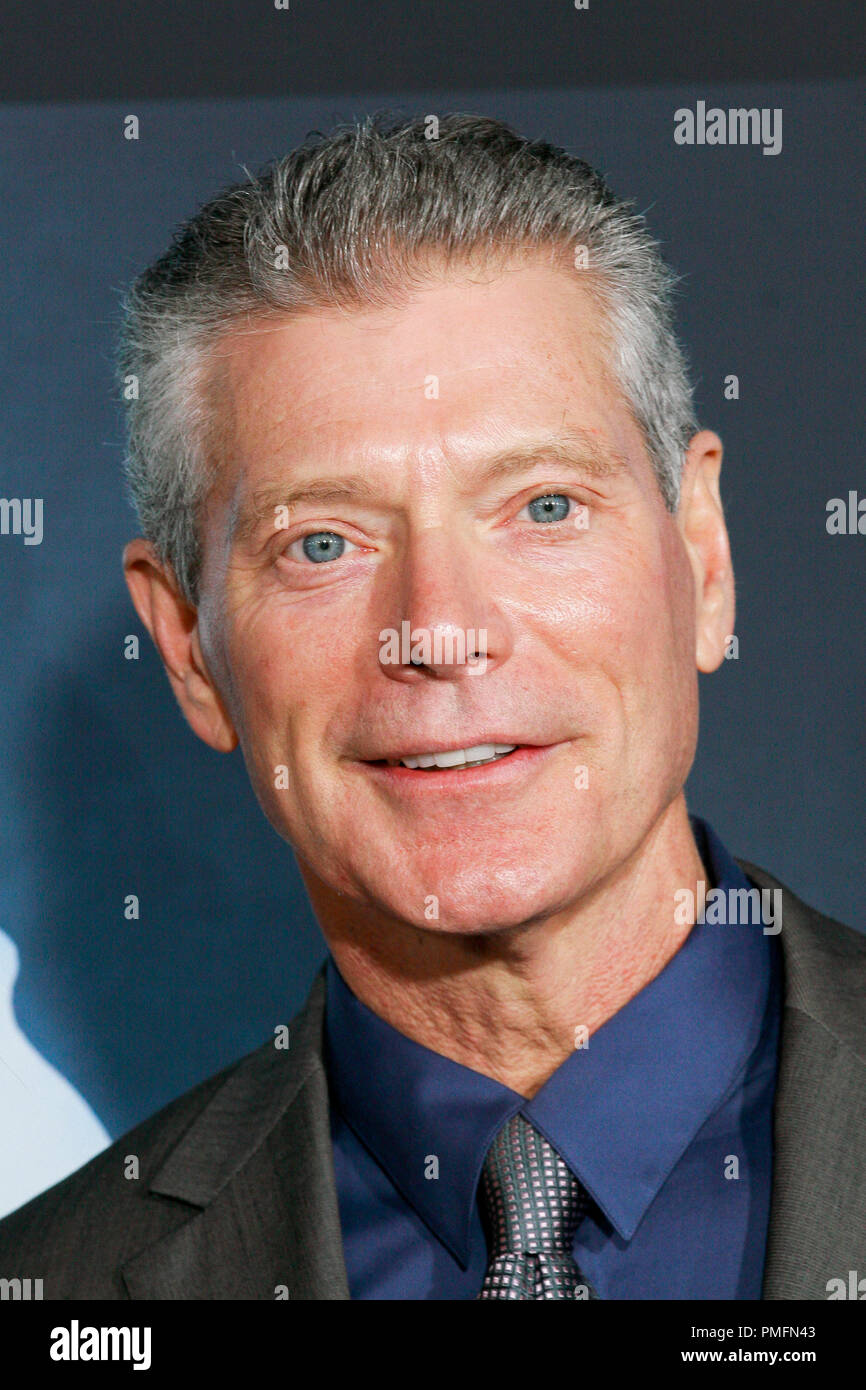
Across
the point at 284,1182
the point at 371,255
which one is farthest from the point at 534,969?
the point at 371,255

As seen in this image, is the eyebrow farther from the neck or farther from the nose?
the neck

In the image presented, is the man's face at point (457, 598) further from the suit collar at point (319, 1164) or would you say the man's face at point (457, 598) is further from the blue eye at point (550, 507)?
the suit collar at point (319, 1164)

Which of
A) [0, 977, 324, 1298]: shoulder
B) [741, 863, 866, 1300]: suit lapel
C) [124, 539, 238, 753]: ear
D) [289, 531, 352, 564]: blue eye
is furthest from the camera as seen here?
[124, 539, 238, 753]: ear

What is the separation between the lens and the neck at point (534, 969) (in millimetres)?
2197

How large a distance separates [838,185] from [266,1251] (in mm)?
2067

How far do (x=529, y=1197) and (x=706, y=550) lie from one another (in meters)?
0.85

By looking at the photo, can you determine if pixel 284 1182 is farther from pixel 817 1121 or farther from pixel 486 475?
pixel 486 475

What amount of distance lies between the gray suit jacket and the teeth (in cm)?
44

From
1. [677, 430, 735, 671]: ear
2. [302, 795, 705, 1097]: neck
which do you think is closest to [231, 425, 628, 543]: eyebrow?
[677, 430, 735, 671]: ear

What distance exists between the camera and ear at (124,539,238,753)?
2473 mm

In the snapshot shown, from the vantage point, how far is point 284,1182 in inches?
88.7

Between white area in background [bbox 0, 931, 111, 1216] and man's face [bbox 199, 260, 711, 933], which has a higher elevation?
man's face [bbox 199, 260, 711, 933]

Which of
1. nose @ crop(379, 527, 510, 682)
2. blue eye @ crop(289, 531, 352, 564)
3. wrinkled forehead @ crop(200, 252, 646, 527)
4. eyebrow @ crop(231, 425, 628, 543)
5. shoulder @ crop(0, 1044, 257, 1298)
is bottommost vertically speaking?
shoulder @ crop(0, 1044, 257, 1298)

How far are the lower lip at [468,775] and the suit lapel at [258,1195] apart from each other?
0.47m
